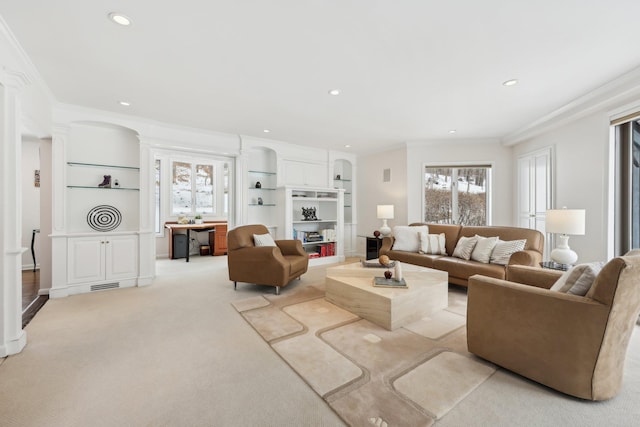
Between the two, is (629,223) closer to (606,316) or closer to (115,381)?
(606,316)

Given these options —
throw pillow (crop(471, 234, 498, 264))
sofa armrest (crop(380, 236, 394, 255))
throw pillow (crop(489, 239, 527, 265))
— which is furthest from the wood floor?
throw pillow (crop(489, 239, 527, 265))

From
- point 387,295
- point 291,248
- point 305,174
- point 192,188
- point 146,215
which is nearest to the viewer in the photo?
point 387,295

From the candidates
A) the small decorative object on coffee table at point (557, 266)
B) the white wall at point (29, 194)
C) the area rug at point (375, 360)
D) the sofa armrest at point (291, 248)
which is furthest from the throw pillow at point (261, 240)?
the white wall at point (29, 194)

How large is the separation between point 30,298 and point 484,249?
18.9 feet

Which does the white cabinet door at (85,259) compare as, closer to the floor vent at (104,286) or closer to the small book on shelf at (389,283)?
the floor vent at (104,286)

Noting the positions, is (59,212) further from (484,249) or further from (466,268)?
(484,249)

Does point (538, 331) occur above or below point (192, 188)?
below

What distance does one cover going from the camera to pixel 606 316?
142 centimetres

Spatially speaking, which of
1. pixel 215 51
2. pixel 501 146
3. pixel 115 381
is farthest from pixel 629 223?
pixel 115 381

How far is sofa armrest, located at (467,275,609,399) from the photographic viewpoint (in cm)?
147

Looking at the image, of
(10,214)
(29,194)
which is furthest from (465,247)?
(29,194)

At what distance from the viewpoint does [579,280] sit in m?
1.60

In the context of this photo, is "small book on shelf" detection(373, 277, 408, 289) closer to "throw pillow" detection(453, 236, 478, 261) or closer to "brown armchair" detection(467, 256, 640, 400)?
"brown armchair" detection(467, 256, 640, 400)

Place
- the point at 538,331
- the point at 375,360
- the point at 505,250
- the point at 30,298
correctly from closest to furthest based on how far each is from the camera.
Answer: the point at 538,331 → the point at 375,360 → the point at 30,298 → the point at 505,250
